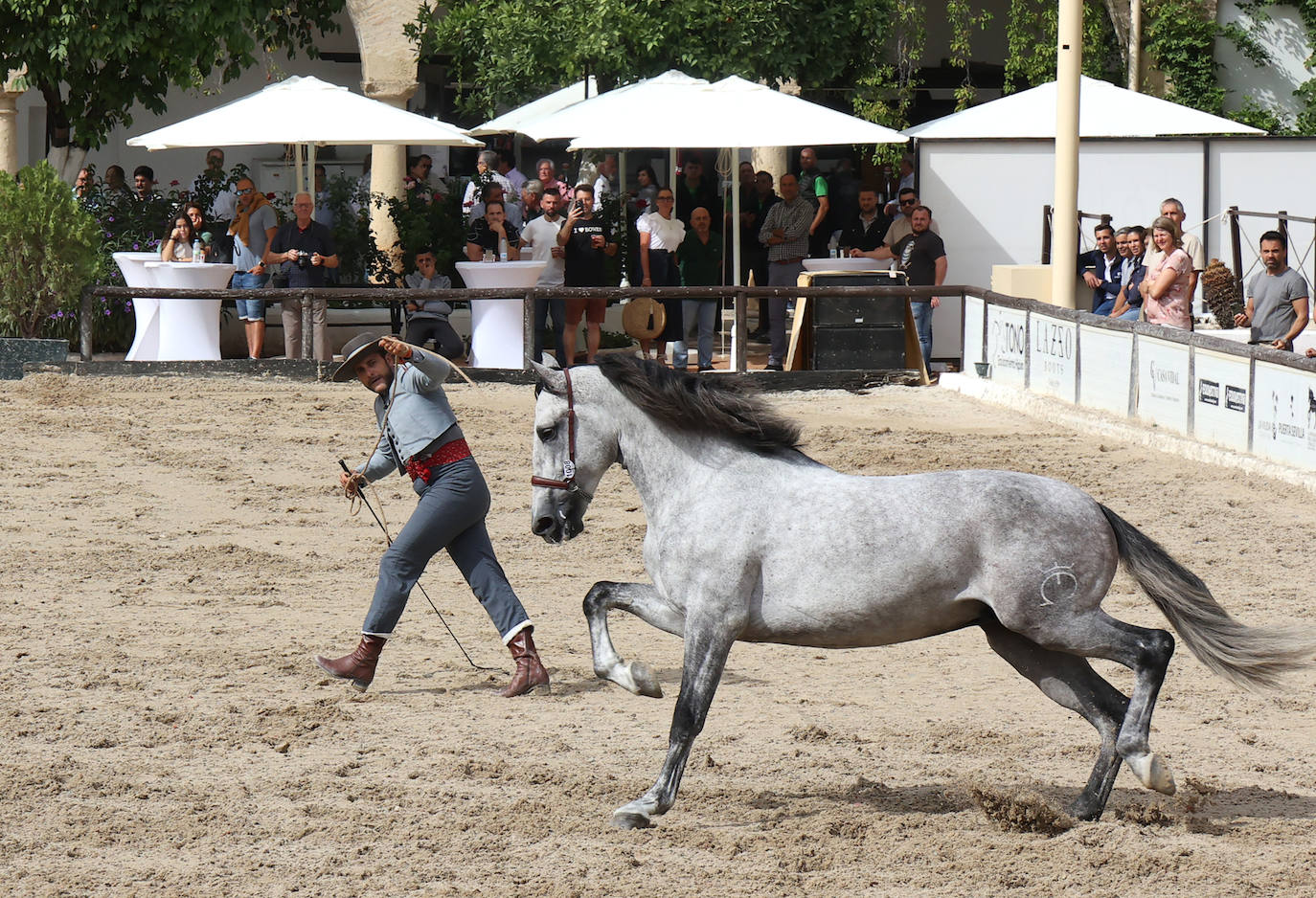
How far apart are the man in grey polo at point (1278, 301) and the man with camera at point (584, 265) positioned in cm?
659

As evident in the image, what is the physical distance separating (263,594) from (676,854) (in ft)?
15.3

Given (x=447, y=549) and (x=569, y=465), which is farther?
(x=447, y=549)

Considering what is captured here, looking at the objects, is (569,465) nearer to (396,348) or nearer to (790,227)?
(396,348)

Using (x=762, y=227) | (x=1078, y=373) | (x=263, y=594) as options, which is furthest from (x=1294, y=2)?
(x=263, y=594)

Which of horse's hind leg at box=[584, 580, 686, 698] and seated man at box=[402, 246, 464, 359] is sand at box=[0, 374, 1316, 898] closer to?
horse's hind leg at box=[584, 580, 686, 698]

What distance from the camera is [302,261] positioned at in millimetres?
18203

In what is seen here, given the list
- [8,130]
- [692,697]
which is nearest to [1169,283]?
[692,697]

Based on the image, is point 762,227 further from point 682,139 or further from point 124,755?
point 124,755

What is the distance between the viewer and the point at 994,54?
3378cm

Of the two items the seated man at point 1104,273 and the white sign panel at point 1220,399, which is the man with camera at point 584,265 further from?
the white sign panel at point 1220,399

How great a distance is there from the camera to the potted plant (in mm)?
17672

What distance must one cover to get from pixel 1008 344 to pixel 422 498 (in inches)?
405

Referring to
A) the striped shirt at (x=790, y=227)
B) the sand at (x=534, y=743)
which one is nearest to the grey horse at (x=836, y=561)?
the sand at (x=534, y=743)

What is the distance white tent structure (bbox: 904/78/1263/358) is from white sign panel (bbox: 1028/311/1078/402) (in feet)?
9.79
